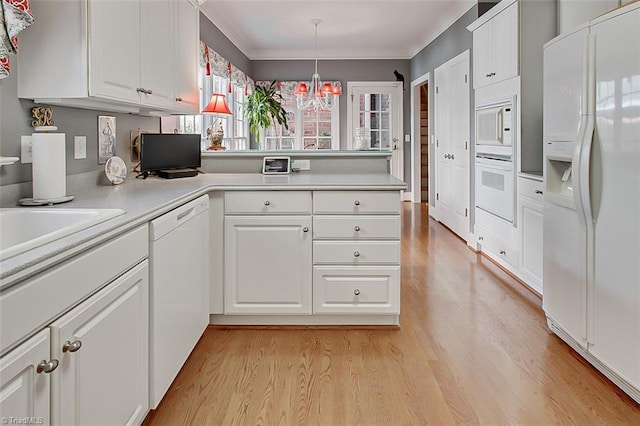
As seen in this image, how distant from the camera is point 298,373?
94.2 inches

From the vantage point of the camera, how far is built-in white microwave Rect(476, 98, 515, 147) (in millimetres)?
4188

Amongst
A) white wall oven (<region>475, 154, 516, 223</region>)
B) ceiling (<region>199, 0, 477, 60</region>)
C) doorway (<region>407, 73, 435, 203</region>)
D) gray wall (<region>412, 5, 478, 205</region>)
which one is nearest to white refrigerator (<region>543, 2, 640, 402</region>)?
white wall oven (<region>475, 154, 516, 223</region>)

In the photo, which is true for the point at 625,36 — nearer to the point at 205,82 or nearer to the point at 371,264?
the point at 371,264

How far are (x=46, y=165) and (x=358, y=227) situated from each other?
1.60 m

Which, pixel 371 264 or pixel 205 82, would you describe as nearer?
pixel 371 264

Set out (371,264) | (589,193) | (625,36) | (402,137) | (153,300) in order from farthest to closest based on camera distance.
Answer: (402,137), (371,264), (589,193), (625,36), (153,300)

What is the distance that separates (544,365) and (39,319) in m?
2.25

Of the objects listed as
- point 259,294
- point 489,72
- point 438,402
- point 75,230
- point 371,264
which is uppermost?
point 489,72

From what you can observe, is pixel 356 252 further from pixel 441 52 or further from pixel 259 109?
pixel 259 109

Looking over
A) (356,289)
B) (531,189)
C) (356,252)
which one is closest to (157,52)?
(356,252)

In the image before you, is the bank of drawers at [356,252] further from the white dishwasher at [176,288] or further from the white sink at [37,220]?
the white sink at [37,220]

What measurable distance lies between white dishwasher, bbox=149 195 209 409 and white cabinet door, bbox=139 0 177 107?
59 centimetres

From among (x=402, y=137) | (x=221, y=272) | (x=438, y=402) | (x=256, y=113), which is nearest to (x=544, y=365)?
(x=438, y=402)

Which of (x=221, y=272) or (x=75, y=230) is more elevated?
(x=75, y=230)
